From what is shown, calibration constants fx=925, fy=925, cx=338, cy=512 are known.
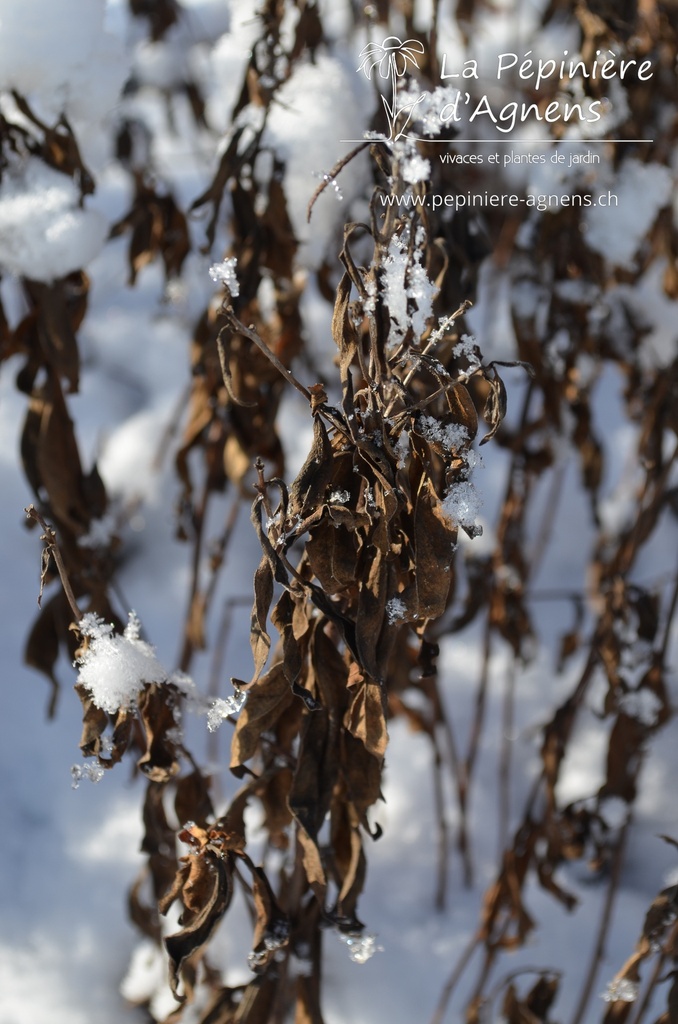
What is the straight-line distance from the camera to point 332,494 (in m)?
0.51

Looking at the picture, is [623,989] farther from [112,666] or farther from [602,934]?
[112,666]

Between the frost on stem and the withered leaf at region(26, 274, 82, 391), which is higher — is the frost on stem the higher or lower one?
the lower one

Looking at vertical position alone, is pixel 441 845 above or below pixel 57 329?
below

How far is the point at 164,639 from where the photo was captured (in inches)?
53.7

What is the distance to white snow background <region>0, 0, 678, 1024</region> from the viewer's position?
0.76 m

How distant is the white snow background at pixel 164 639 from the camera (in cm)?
76

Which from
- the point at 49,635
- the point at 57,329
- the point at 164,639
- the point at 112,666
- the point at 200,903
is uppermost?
the point at 164,639

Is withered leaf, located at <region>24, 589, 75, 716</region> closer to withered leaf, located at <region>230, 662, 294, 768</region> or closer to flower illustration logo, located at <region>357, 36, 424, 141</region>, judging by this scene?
withered leaf, located at <region>230, 662, 294, 768</region>

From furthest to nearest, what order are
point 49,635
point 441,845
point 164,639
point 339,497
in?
1. point 164,639
2. point 441,845
3. point 49,635
4. point 339,497

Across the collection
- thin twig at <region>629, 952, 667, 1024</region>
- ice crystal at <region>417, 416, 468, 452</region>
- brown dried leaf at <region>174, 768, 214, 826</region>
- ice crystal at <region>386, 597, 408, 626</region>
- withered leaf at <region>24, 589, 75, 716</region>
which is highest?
withered leaf at <region>24, 589, 75, 716</region>

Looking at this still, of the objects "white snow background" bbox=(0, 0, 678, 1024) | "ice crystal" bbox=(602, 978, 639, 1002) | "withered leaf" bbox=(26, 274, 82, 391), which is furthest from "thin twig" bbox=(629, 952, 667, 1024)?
"withered leaf" bbox=(26, 274, 82, 391)

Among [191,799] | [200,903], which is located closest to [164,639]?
[191,799]

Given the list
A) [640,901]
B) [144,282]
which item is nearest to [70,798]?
[640,901]

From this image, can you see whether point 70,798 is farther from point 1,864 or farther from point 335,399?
point 335,399
